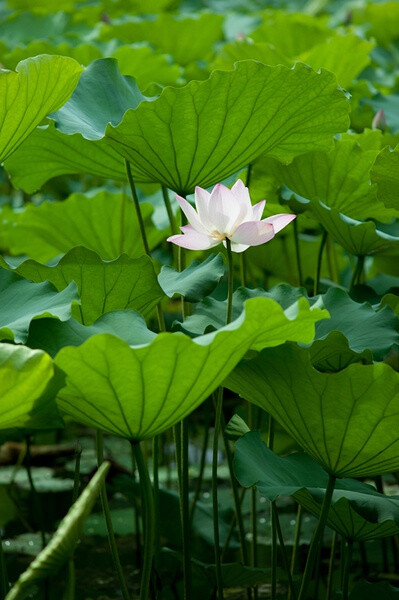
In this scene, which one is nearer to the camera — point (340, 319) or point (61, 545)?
point (61, 545)

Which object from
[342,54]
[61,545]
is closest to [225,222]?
[61,545]

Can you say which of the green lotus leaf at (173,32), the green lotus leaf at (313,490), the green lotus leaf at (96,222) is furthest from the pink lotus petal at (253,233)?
the green lotus leaf at (173,32)

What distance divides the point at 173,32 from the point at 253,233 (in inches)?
77.3

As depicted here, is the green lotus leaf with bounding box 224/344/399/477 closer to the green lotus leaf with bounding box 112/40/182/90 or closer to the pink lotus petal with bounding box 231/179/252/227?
the pink lotus petal with bounding box 231/179/252/227

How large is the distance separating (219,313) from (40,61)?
0.39 metres

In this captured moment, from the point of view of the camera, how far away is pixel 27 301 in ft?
3.69

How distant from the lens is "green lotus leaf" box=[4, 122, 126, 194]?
143 centimetres

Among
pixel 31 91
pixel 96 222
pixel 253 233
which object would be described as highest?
pixel 31 91

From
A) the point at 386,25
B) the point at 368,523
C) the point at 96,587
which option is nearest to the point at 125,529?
the point at 96,587

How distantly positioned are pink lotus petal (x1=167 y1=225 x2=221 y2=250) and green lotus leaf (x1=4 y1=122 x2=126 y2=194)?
29 cm

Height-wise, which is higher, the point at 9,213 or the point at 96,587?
the point at 9,213

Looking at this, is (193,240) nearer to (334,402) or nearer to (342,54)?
(334,402)

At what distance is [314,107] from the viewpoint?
1323mm

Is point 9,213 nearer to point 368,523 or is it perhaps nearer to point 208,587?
point 208,587
